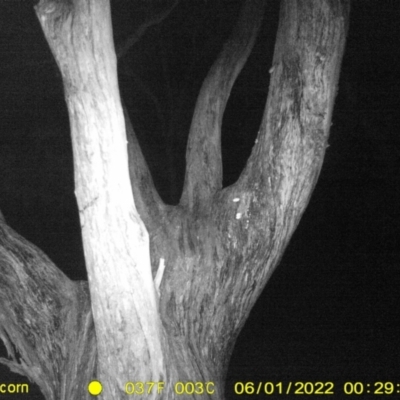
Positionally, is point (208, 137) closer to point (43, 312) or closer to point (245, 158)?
point (43, 312)

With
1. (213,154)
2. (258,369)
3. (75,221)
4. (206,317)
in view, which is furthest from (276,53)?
(75,221)

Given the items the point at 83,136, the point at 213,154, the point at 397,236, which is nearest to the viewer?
the point at 83,136

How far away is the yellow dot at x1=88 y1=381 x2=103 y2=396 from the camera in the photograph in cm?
347

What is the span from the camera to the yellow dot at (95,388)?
3475 mm

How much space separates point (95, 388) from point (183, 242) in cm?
91

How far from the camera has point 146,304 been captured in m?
3.37

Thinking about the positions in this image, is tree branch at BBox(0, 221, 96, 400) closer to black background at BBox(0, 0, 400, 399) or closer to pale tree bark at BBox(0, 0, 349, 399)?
pale tree bark at BBox(0, 0, 349, 399)

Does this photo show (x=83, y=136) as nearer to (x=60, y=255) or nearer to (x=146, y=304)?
(x=146, y=304)

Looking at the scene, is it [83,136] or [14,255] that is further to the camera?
[14,255]

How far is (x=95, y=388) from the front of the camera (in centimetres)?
350

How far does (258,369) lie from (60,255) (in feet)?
7.46

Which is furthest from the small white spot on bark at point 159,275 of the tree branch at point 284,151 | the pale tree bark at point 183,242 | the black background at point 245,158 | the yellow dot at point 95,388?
the black background at point 245,158

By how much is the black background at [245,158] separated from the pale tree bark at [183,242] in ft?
7.12

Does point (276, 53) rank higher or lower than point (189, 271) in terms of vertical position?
higher
